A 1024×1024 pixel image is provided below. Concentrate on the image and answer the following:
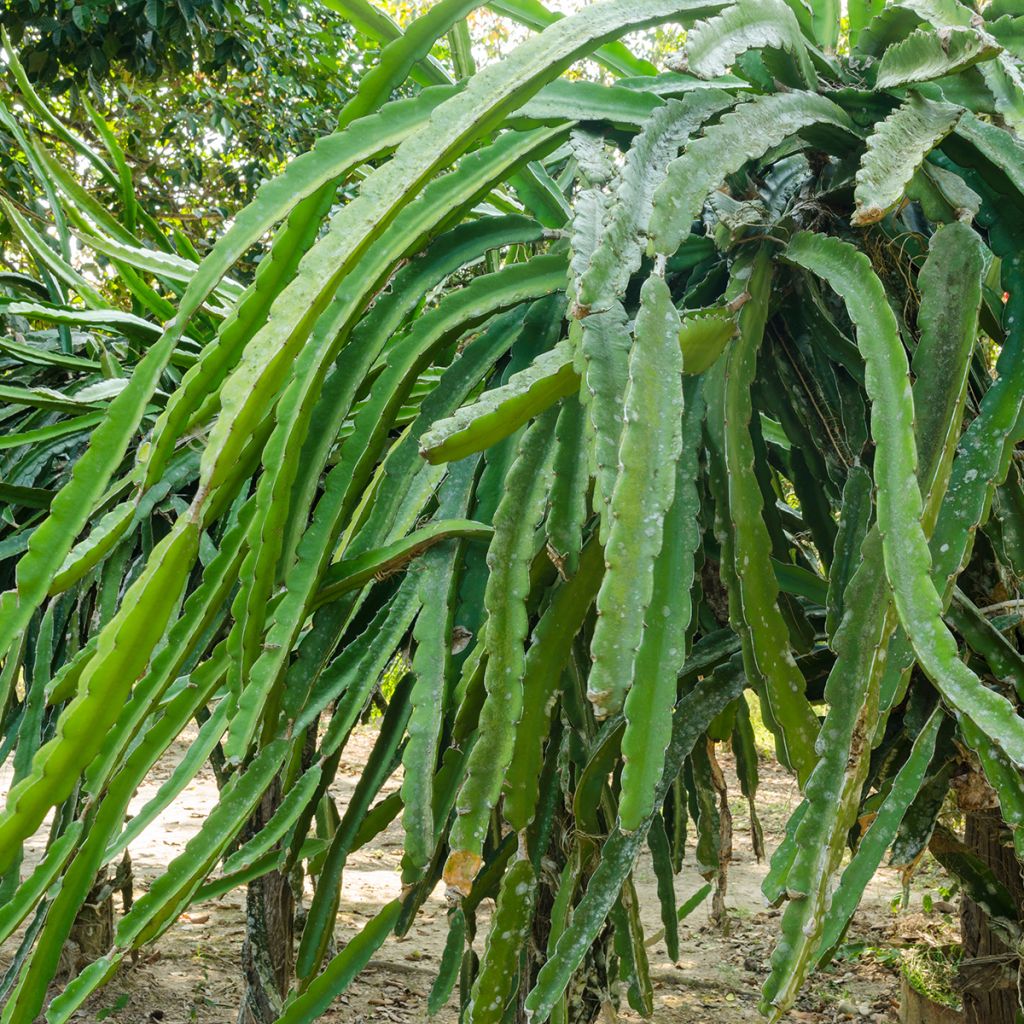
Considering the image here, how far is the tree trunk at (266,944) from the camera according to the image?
212 cm

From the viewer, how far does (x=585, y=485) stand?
697mm

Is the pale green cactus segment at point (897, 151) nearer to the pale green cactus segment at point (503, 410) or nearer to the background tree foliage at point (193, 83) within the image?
the pale green cactus segment at point (503, 410)

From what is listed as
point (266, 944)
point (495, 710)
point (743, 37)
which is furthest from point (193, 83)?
point (495, 710)

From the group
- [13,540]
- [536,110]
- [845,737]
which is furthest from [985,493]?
[13,540]

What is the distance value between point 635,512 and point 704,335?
0.18 meters

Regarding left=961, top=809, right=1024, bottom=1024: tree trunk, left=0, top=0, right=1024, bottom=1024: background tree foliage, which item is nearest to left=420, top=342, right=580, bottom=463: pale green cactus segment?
left=0, top=0, right=1024, bottom=1024: background tree foliage

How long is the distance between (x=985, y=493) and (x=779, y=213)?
0.89 feet

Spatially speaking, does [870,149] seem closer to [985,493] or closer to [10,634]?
[985,493]

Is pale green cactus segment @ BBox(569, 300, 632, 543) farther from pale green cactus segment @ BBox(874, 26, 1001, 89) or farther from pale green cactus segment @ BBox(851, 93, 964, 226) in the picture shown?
pale green cactus segment @ BBox(874, 26, 1001, 89)

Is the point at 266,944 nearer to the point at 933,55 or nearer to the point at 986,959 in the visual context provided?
the point at 986,959

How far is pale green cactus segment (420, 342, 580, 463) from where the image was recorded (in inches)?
23.3

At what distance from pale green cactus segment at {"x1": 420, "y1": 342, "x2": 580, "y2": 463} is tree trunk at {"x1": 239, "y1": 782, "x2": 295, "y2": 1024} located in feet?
5.63

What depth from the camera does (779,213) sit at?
31.6 inches

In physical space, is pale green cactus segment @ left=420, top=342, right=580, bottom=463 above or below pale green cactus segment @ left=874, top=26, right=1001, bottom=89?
below
